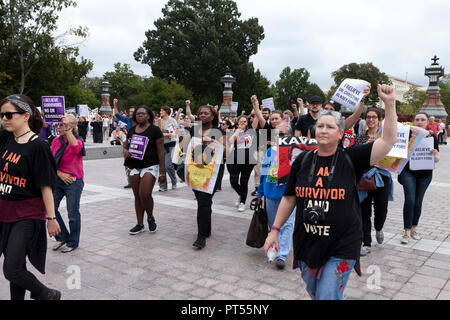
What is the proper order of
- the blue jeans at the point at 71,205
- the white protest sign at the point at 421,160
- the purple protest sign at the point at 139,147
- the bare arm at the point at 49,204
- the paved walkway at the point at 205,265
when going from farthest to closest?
1. the purple protest sign at the point at 139,147
2. the white protest sign at the point at 421,160
3. the blue jeans at the point at 71,205
4. the paved walkway at the point at 205,265
5. the bare arm at the point at 49,204

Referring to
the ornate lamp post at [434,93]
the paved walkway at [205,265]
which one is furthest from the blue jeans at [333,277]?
the ornate lamp post at [434,93]

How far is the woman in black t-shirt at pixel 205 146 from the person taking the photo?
505 cm

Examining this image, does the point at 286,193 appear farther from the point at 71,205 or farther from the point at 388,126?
the point at 71,205

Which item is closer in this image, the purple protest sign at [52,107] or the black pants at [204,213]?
the black pants at [204,213]

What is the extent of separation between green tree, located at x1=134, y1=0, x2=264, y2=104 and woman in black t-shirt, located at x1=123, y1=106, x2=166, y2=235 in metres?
40.5

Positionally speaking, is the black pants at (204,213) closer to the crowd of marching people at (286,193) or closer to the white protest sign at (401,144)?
the crowd of marching people at (286,193)

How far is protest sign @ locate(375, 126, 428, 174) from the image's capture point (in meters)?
4.70

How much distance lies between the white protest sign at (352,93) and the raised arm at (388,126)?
147 centimetres

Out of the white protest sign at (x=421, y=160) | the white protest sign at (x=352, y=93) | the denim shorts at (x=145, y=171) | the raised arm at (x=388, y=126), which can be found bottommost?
the denim shorts at (x=145, y=171)

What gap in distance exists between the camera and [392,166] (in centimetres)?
470

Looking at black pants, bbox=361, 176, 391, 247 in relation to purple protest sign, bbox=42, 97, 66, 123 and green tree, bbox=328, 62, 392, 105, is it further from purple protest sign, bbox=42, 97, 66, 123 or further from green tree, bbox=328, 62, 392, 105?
green tree, bbox=328, 62, 392, 105

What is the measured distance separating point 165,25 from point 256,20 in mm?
11600

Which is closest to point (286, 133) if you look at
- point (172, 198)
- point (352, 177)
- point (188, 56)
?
point (352, 177)
